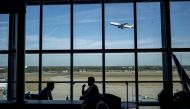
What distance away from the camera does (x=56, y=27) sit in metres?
9.27

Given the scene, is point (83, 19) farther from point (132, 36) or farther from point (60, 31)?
point (132, 36)

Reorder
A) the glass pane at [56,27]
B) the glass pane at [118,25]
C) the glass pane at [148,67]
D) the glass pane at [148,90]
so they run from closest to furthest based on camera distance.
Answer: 1. the glass pane at [148,90]
2. the glass pane at [148,67]
3. the glass pane at [118,25]
4. the glass pane at [56,27]

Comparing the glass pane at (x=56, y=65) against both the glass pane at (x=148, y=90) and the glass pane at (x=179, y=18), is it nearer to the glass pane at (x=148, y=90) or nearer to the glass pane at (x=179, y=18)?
the glass pane at (x=148, y=90)

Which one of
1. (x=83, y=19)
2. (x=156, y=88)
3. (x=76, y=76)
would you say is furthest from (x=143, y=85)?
(x=83, y=19)

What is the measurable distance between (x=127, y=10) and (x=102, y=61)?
1.72 metres

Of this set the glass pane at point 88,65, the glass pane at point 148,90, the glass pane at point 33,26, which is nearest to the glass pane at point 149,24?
the glass pane at point 148,90

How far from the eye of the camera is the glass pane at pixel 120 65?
8.84 metres

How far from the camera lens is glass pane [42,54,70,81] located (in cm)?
898

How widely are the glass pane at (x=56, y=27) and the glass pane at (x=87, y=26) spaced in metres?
0.27

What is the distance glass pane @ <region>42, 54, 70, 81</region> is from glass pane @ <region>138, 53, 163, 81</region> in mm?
2183

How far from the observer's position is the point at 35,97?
23.6 feet

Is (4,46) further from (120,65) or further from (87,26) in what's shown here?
(120,65)

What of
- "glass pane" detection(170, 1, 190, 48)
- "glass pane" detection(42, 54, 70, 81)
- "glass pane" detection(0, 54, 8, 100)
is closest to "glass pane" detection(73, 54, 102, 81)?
"glass pane" detection(42, 54, 70, 81)

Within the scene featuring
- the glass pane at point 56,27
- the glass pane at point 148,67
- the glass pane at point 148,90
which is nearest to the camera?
the glass pane at point 148,90
